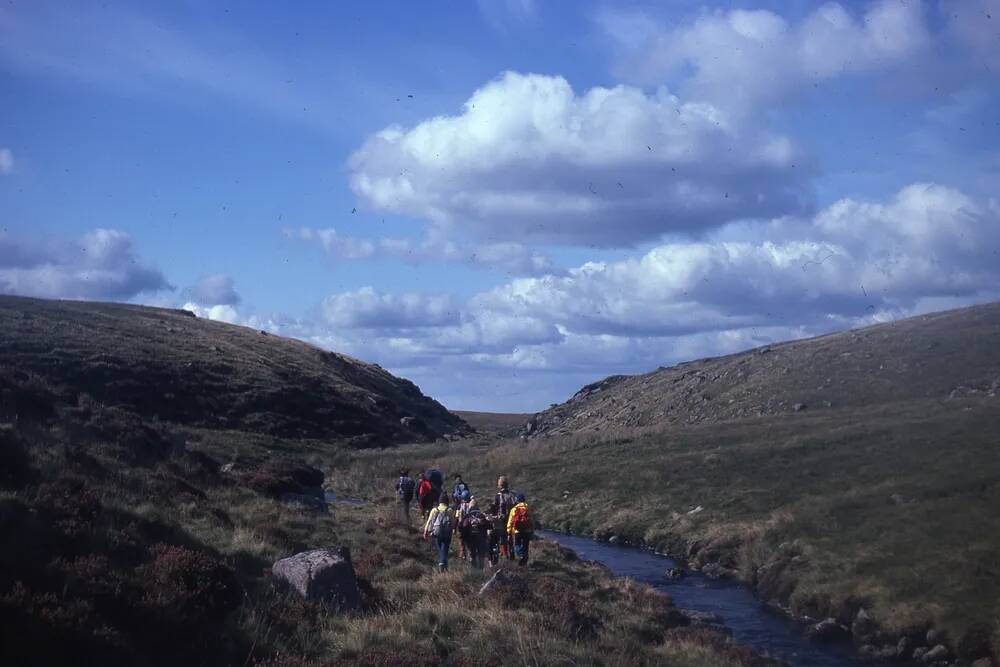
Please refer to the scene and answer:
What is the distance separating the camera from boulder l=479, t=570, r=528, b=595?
49.1ft

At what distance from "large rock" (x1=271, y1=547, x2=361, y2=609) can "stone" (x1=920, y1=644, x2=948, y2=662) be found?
12.0 metres

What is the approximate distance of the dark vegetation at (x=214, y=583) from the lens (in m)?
9.76

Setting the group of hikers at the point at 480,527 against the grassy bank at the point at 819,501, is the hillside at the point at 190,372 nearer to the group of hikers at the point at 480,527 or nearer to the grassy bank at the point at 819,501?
the grassy bank at the point at 819,501

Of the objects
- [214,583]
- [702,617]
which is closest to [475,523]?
[702,617]

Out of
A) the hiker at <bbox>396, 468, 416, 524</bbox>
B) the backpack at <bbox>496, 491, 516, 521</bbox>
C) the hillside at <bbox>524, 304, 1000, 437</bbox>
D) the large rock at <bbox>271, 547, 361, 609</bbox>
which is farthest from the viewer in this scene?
the hillside at <bbox>524, 304, 1000, 437</bbox>

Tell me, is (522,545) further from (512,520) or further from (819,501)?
(819,501)

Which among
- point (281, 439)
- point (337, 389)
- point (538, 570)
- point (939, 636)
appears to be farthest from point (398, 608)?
point (337, 389)

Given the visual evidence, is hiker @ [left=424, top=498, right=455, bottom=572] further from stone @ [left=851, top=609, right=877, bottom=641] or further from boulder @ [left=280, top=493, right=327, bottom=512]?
stone @ [left=851, top=609, right=877, bottom=641]

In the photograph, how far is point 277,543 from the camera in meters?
17.6

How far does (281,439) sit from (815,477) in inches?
1520

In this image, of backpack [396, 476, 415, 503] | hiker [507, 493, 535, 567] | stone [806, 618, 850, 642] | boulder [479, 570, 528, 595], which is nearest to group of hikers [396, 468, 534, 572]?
hiker [507, 493, 535, 567]

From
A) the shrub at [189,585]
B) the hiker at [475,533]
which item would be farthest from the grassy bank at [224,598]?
the hiker at [475,533]

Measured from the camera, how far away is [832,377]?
61.7m

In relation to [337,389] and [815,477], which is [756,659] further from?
[337,389]
